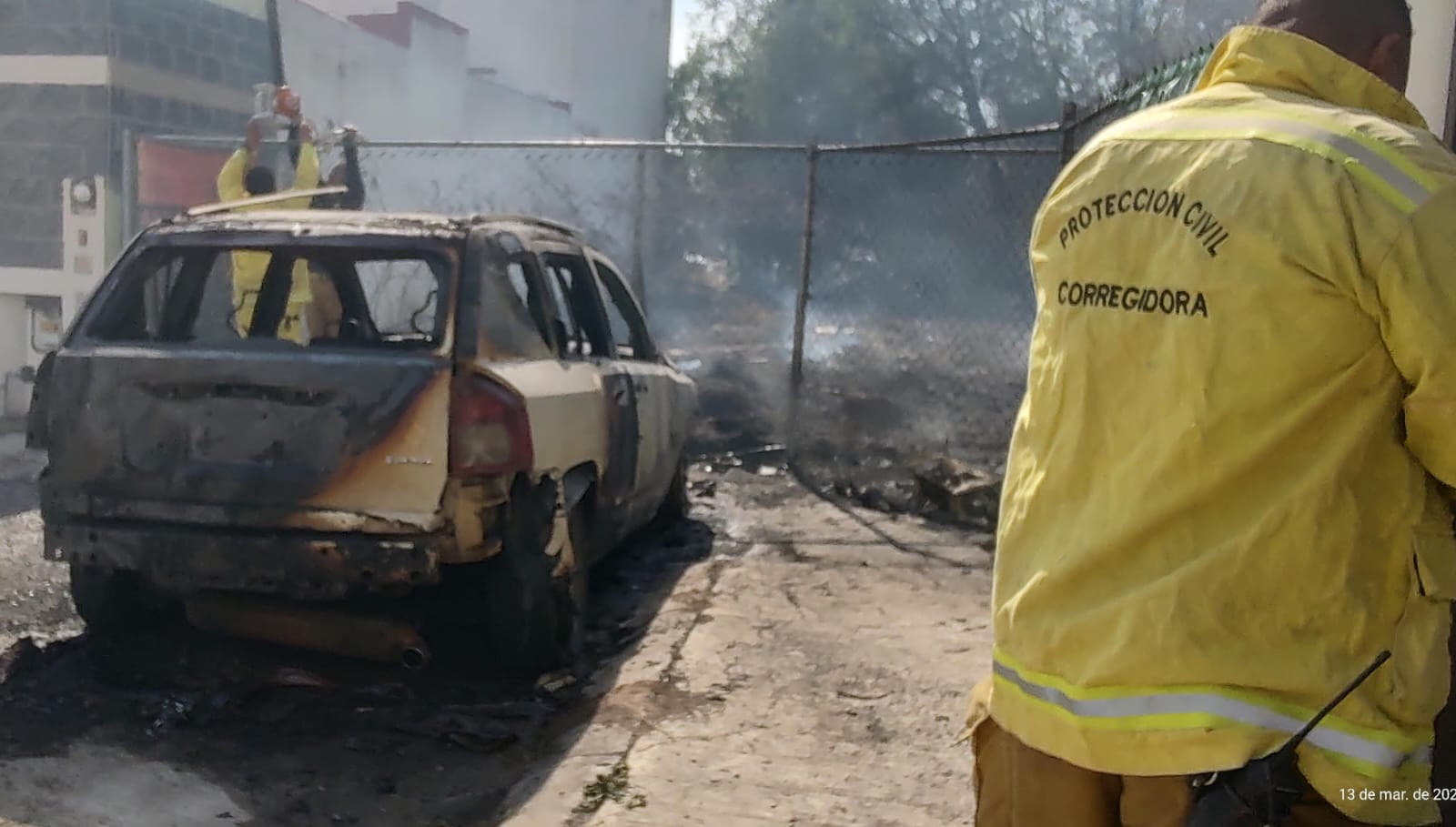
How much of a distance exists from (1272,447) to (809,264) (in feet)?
24.5

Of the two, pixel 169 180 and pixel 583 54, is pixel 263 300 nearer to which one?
pixel 169 180

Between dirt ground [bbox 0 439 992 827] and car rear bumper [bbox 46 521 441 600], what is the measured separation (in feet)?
1.34

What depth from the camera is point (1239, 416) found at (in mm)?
1632

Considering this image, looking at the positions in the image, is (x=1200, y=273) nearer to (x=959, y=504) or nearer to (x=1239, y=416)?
(x=1239, y=416)

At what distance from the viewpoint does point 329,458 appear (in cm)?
420

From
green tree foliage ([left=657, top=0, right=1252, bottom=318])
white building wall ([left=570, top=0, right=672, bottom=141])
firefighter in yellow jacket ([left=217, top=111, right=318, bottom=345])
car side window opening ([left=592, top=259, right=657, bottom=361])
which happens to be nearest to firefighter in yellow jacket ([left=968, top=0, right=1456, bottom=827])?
firefighter in yellow jacket ([left=217, top=111, right=318, bottom=345])

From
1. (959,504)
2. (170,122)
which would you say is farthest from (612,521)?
(170,122)

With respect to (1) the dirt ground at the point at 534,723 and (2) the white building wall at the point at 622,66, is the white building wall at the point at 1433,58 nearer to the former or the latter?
(1) the dirt ground at the point at 534,723

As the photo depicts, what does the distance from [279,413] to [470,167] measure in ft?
36.3

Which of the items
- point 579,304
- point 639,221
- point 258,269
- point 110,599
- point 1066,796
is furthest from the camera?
point 639,221

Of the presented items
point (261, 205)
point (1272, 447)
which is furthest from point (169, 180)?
point (1272, 447)

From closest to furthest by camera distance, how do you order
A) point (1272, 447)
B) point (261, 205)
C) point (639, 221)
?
point (1272, 447) → point (261, 205) → point (639, 221)

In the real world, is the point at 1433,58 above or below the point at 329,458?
above

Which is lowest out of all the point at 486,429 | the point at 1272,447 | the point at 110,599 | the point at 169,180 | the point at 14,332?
the point at 110,599
